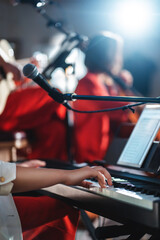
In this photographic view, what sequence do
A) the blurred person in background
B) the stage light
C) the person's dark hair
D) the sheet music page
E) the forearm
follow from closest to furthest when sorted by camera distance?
the forearm
the sheet music page
the blurred person in background
the person's dark hair
the stage light

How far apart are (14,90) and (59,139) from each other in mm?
509

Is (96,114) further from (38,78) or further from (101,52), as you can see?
(38,78)

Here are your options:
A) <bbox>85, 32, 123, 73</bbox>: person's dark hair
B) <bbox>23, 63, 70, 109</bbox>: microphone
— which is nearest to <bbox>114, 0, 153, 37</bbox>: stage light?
<bbox>85, 32, 123, 73</bbox>: person's dark hair

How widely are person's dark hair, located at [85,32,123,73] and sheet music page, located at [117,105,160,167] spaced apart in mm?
1268

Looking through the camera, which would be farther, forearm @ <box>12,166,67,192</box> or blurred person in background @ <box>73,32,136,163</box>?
blurred person in background @ <box>73,32,136,163</box>

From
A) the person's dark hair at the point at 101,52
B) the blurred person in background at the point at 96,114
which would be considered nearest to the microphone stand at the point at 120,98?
the blurred person in background at the point at 96,114

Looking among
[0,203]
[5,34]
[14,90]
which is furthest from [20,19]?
[0,203]

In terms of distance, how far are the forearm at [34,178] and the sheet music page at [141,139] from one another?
42 cm

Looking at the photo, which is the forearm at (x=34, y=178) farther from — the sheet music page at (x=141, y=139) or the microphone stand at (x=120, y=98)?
the sheet music page at (x=141, y=139)

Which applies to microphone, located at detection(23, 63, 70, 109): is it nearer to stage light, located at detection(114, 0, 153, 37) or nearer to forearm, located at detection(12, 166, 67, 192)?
forearm, located at detection(12, 166, 67, 192)

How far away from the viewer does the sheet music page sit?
1.32 m

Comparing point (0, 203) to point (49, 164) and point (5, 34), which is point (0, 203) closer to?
point (49, 164)

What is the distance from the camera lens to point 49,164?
5.21 feet

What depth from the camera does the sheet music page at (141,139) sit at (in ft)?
4.32
